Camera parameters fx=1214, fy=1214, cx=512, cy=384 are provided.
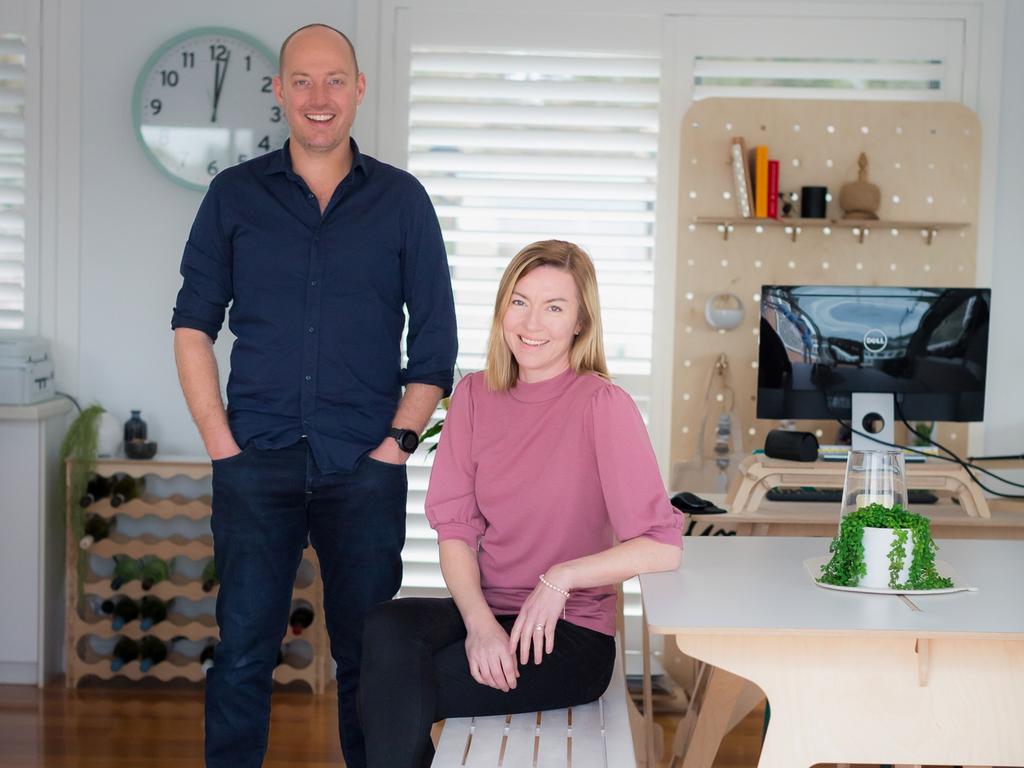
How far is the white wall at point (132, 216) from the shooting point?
12.0 feet

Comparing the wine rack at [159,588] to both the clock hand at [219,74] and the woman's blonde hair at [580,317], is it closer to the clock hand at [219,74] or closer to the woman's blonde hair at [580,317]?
the clock hand at [219,74]

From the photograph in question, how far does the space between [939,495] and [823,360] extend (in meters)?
0.64

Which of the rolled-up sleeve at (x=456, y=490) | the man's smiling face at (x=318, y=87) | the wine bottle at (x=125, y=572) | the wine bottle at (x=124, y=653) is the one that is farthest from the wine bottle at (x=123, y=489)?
the rolled-up sleeve at (x=456, y=490)

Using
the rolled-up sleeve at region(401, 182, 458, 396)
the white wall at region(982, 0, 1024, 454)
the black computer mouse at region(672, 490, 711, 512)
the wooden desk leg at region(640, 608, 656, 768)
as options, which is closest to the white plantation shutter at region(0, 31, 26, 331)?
the rolled-up sleeve at region(401, 182, 458, 396)

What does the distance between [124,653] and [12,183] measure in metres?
1.45

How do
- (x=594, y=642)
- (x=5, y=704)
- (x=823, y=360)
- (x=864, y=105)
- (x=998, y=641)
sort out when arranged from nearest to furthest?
(x=998, y=641), (x=594, y=642), (x=823, y=360), (x=5, y=704), (x=864, y=105)

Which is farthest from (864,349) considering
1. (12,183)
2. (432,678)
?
(12,183)

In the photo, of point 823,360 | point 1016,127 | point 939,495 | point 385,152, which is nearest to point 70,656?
point 385,152

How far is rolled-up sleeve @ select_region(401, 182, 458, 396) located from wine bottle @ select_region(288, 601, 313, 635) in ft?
4.44

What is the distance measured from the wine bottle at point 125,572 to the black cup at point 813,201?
223 cm

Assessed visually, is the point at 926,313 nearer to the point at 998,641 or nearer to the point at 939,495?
the point at 939,495

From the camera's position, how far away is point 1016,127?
366cm

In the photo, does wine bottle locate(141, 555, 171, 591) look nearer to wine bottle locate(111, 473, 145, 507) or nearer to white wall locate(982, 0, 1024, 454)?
wine bottle locate(111, 473, 145, 507)

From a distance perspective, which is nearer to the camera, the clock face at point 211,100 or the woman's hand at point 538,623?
the woman's hand at point 538,623
